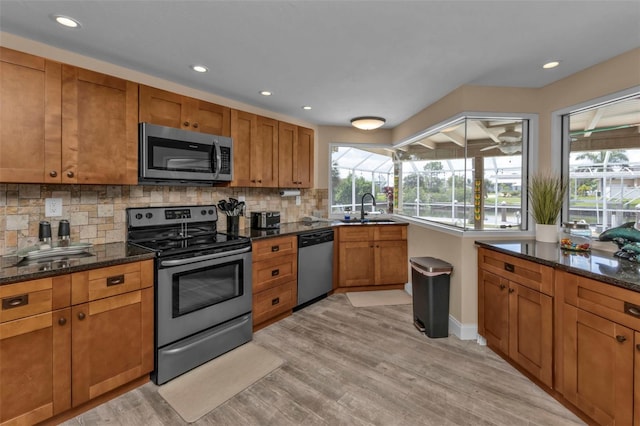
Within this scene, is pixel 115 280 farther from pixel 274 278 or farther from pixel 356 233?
pixel 356 233

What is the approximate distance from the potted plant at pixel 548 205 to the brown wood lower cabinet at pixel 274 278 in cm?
233

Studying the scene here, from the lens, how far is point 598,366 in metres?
1.65

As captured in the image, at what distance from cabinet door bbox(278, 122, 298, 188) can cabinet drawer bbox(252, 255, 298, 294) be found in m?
0.96

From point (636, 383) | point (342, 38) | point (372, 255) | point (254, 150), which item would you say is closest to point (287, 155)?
point (254, 150)

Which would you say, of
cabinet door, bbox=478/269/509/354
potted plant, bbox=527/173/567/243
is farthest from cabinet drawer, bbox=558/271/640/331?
potted plant, bbox=527/173/567/243

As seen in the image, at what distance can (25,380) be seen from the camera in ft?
5.24

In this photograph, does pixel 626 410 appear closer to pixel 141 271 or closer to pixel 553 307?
pixel 553 307

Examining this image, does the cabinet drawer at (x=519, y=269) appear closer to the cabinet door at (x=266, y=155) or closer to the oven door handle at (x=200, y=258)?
the oven door handle at (x=200, y=258)

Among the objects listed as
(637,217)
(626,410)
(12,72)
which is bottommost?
(626,410)

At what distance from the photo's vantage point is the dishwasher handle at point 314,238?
3.40 m

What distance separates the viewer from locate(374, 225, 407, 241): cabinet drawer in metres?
4.05

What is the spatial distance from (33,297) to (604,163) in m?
4.11

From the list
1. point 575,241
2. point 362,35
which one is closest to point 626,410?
point 575,241

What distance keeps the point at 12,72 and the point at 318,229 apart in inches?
110
